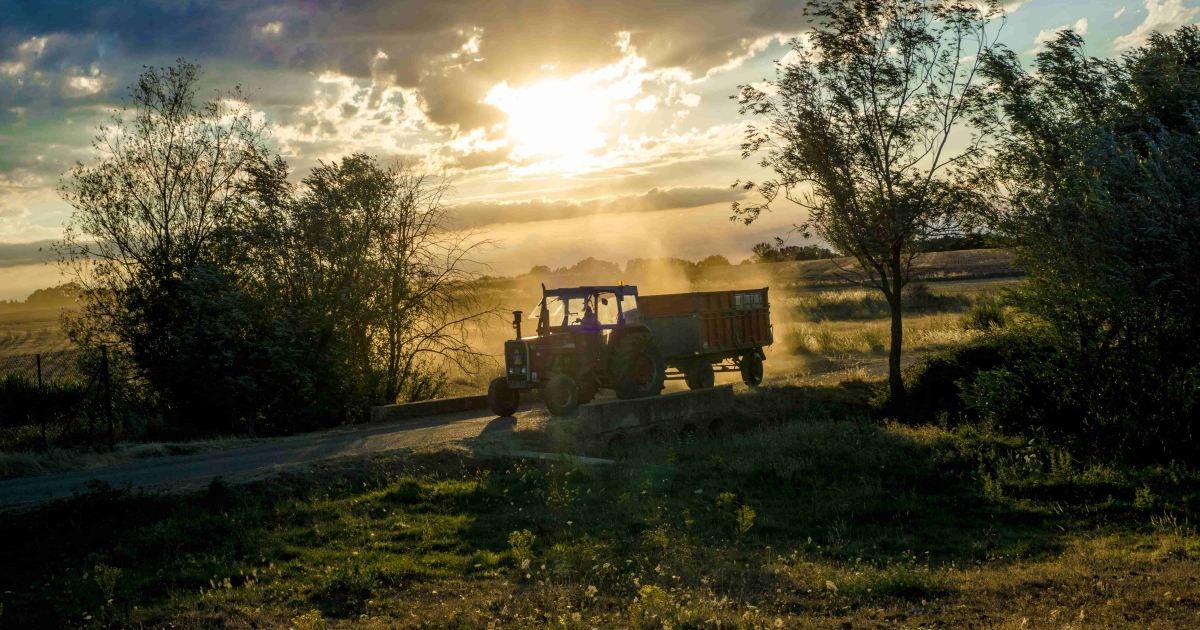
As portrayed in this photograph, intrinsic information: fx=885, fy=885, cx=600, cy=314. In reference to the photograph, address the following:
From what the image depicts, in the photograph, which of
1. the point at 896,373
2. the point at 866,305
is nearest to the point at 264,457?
the point at 896,373

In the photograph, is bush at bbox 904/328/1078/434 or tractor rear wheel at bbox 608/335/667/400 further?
tractor rear wheel at bbox 608/335/667/400

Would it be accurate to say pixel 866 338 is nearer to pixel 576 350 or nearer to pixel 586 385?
pixel 586 385

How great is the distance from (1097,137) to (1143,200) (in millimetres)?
1512

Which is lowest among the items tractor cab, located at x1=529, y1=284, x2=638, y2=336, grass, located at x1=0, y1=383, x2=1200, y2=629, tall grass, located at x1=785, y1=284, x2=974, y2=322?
grass, located at x1=0, y1=383, x2=1200, y2=629

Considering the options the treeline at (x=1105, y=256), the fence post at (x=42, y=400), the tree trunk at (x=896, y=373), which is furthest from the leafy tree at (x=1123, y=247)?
the fence post at (x=42, y=400)

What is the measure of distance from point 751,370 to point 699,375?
2939 millimetres

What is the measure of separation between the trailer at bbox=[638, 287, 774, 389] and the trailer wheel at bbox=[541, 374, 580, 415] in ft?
8.60

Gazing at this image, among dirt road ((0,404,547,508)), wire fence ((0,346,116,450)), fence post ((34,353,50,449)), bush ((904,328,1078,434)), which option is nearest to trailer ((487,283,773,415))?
dirt road ((0,404,547,508))

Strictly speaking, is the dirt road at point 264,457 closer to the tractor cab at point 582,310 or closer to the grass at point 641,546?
the grass at point 641,546

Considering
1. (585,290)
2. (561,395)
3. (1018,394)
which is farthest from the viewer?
(585,290)

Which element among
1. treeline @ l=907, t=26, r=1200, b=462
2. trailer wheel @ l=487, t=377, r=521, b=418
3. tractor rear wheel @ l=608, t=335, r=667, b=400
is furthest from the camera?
trailer wheel @ l=487, t=377, r=521, b=418

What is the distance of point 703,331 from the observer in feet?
67.7

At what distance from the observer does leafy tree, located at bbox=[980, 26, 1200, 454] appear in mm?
12453

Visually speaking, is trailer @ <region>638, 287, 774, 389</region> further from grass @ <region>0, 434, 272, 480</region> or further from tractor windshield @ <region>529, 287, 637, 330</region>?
grass @ <region>0, 434, 272, 480</region>
